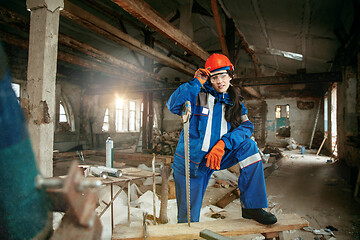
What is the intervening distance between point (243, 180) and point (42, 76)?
78.9 inches

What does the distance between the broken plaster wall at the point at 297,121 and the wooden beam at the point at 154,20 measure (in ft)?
34.2

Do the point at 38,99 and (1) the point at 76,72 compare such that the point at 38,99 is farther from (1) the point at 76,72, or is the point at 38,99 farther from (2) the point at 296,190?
(1) the point at 76,72

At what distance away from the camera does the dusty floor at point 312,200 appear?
2921 millimetres

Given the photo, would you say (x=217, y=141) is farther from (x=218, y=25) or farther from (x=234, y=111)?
(x=218, y=25)

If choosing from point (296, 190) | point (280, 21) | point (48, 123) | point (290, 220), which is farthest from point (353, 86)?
point (48, 123)

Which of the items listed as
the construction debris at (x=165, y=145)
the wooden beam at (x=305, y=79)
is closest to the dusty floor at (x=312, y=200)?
the wooden beam at (x=305, y=79)

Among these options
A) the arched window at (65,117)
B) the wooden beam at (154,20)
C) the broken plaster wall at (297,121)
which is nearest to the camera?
the wooden beam at (154,20)

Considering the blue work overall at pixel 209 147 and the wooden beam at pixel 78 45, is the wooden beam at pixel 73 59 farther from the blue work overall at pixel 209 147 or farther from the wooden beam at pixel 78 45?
the blue work overall at pixel 209 147

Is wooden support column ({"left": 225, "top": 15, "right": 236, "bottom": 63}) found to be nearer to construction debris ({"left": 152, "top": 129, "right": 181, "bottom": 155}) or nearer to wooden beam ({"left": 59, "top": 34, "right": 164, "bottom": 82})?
wooden beam ({"left": 59, "top": 34, "right": 164, "bottom": 82})

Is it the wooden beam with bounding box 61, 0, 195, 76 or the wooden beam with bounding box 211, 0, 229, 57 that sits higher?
the wooden beam with bounding box 211, 0, 229, 57

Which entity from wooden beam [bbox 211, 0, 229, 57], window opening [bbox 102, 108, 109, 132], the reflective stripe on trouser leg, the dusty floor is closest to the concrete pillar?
the reflective stripe on trouser leg

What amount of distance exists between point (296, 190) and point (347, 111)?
9.26 ft

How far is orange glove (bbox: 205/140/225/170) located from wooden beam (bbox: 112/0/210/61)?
1.86 metres

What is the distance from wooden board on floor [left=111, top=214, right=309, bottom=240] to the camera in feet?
5.50
